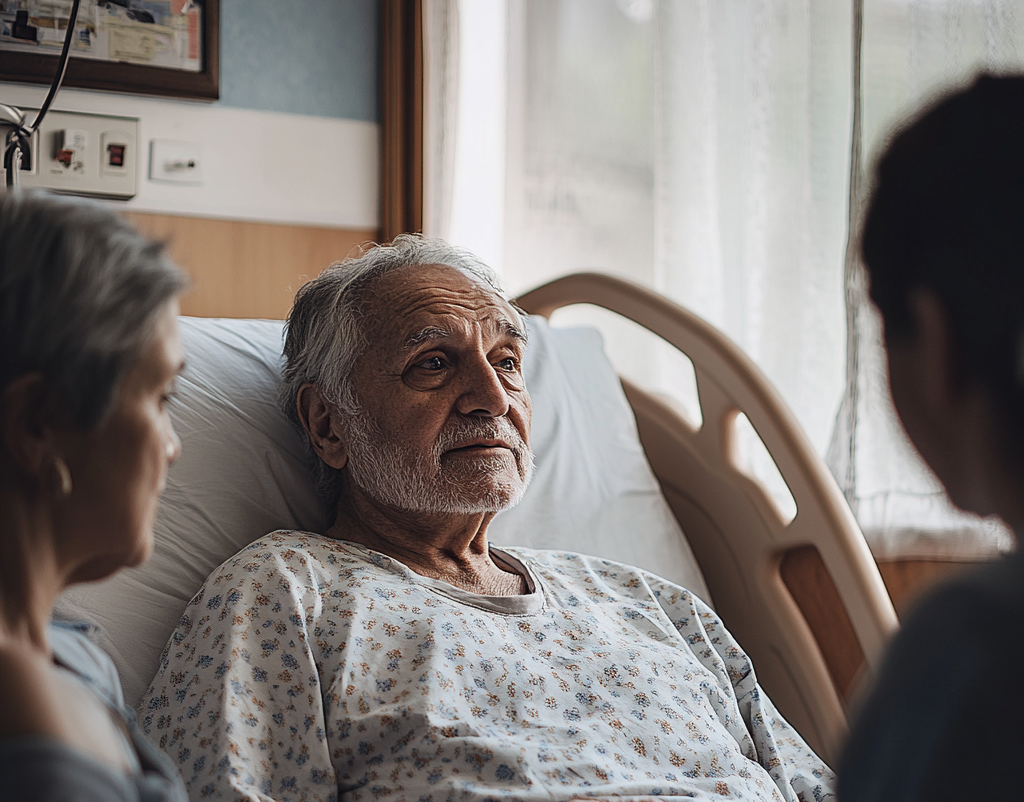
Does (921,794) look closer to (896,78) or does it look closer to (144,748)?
(144,748)

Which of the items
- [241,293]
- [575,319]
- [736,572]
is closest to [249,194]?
[241,293]

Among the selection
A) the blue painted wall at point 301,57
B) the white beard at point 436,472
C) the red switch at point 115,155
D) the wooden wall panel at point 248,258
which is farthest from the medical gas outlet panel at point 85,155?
the white beard at point 436,472

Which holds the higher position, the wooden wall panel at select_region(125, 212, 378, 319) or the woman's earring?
the wooden wall panel at select_region(125, 212, 378, 319)

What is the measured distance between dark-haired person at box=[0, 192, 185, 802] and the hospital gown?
53 centimetres

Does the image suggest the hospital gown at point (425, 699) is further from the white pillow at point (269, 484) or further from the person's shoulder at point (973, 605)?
the person's shoulder at point (973, 605)

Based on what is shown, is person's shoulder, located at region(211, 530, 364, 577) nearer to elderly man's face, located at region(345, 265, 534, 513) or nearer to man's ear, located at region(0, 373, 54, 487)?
elderly man's face, located at region(345, 265, 534, 513)

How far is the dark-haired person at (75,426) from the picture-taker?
0.51 meters

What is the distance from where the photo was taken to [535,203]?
247 cm

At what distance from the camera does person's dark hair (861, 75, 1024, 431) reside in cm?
43

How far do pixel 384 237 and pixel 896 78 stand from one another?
4.09 ft

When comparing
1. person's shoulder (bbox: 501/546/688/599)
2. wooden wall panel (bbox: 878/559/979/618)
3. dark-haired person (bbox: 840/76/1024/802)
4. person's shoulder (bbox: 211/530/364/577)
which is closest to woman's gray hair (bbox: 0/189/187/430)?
dark-haired person (bbox: 840/76/1024/802)

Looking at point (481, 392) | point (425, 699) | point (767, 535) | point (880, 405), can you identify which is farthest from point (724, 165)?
point (425, 699)

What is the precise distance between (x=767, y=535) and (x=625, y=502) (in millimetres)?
241

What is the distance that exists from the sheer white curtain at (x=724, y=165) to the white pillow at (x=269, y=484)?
332 millimetres
